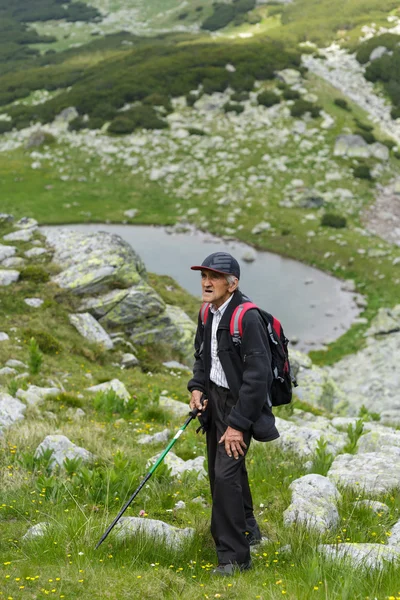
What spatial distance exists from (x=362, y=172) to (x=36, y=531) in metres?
37.6

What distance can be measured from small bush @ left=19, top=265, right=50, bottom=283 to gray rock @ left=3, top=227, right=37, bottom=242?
3713 millimetres

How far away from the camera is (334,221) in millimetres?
34219

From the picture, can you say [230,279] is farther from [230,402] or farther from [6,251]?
[6,251]

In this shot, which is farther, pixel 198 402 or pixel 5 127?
pixel 5 127

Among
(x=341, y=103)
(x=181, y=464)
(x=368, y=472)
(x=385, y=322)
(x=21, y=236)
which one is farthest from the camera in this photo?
(x=341, y=103)

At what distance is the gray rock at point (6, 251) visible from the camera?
19270 mm

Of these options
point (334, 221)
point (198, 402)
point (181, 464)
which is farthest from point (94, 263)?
point (334, 221)

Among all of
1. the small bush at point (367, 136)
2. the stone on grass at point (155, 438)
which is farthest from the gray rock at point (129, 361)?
the small bush at point (367, 136)

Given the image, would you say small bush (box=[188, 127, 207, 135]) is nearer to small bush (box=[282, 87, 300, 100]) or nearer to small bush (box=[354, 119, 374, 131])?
small bush (box=[282, 87, 300, 100])

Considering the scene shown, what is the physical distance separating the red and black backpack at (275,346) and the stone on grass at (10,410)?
16.2ft

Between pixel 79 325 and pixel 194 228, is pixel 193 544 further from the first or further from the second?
pixel 194 228

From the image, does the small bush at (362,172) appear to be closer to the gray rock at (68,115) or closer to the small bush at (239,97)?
the small bush at (239,97)

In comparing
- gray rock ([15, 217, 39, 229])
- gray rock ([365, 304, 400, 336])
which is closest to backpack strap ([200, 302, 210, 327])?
gray rock ([15, 217, 39, 229])

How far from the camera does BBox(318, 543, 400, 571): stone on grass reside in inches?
173
